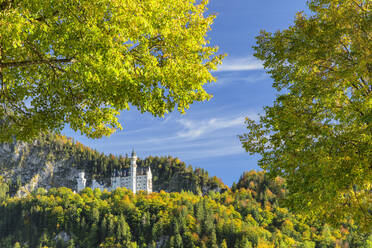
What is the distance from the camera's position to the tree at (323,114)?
984 cm

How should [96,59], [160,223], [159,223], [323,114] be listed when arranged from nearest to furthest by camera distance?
1. [96,59]
2. [323,114]
3. [160,223]
4. [159,223]

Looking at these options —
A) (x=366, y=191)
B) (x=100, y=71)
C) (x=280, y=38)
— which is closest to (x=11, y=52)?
(x=100, y=71)

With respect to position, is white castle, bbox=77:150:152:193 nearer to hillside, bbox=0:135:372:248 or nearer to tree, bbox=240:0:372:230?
hillside, bbox=0:135:372:248

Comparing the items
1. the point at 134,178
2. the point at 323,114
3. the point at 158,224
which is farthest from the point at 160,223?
the point at 323,114

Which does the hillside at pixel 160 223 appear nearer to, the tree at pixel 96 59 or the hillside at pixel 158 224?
the hillside at pixel 158 224

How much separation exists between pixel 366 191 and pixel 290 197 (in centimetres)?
327

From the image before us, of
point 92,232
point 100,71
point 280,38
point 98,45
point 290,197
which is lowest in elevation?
point 92,232

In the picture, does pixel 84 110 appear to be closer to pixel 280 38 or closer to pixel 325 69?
pixel 280 38

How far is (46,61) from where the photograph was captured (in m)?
9.38

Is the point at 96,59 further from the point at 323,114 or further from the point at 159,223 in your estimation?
the point at 159,223

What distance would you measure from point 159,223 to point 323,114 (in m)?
111

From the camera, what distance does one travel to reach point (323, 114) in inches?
468

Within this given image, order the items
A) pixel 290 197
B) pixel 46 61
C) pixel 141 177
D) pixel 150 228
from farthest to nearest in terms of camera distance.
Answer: pixel 141 177 → pixel 150 228 → pixel 290 197 → pixel 46 61

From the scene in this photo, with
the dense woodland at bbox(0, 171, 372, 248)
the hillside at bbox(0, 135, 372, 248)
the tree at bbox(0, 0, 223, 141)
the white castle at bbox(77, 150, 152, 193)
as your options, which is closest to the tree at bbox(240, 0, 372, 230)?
the tree at bbox(0, 0, 223, 141)
